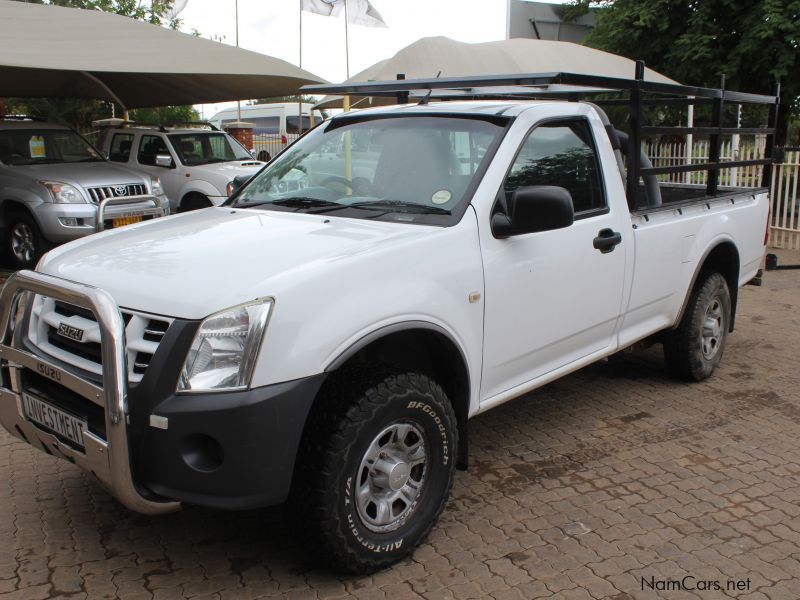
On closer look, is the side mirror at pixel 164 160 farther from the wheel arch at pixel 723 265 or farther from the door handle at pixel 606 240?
the door handle at pixel 606 240

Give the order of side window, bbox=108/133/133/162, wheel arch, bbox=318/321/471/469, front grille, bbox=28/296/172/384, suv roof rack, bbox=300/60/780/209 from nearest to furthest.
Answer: front grille, bbox=28/296/172/384
wheel arch, bbox=318/321/471/469
suv roof rack, bbox=300/60/780/209
side window, bbox=108/133/133/162

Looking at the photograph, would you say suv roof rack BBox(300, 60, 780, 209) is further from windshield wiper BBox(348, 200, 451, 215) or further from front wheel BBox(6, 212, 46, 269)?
front wheel BBox(6, 212, 46, 269)

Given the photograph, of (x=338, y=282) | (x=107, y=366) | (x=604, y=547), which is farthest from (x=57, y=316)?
(x=604, y=547)

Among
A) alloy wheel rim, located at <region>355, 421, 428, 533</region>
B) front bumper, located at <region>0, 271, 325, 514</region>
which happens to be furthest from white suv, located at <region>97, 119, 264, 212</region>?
front bumper, located at <region>0, 271, 325, 514</region>

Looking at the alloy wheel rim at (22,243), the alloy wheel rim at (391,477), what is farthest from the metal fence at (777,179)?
the alloy wheel rim at (391,477)

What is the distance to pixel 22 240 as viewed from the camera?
33.3ft

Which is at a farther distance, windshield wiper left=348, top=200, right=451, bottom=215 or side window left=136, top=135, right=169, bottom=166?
side window left=136, top=135, right=169, bottom=166

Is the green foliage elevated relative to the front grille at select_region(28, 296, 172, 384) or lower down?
elevated

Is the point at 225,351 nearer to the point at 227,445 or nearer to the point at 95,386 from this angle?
the point at 227,445

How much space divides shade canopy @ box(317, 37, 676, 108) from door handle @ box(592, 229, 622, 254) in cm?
915

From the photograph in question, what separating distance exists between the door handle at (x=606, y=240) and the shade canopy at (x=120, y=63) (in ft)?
29.7

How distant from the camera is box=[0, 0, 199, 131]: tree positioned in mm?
19859

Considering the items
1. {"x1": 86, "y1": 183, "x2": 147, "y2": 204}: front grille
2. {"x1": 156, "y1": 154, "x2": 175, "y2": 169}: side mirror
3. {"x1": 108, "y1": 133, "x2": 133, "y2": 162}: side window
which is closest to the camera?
{"x1": 86, "y1": 183, "x2": 147, "y2": 204}: front grille

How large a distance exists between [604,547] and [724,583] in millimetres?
503
